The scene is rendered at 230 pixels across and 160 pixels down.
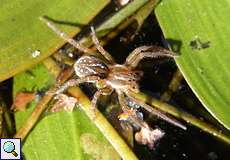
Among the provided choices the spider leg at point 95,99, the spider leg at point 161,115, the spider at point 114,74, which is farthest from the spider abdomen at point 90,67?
the spider leg at point 161,115

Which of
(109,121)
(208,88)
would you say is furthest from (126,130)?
(208,88)

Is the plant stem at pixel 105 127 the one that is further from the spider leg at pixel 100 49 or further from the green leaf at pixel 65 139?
the spider leg at pixel 100 49

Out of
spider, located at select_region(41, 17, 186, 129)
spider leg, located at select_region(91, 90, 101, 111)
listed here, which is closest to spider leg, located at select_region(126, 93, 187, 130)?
spider, located at select_region(41, 17, 186, 129)

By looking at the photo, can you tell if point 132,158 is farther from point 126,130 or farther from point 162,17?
point 162,17

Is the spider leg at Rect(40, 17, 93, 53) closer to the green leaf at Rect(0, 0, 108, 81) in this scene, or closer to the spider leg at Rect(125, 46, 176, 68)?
the green leaf at Rect(0, 0, 108, 81)

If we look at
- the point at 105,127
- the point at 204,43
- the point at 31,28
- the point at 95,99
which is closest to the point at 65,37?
the point at 31,28

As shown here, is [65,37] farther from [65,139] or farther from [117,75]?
[65,139]
